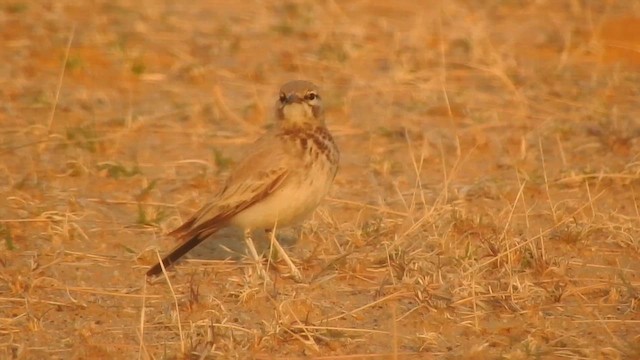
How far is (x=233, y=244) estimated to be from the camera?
725cm

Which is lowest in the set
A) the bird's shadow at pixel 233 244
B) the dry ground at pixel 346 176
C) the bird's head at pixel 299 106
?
the bird's shadow at pixel 233 244

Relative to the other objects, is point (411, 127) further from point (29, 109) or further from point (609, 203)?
point (29, 109)

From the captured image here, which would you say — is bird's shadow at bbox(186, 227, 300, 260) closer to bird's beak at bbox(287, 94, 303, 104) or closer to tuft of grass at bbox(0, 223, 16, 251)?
bird's beak at bbox(287, 94, 303, 104)

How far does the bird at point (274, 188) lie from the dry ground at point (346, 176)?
0.24m

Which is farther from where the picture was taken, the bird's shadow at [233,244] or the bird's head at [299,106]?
the bird's shadow at [233,244]

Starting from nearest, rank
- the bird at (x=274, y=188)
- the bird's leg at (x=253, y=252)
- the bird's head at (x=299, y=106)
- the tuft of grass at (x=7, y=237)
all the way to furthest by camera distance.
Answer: the bird's leg at (x=253, y=252), the bird at (x=274, y=188), the bird's head at (x=299, y=106), the tuft of grass at (x=7, y=237)

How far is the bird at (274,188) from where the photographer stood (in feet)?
20.9

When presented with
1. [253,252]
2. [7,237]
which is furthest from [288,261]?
[7,237]

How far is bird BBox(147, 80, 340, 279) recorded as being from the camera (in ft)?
20.9

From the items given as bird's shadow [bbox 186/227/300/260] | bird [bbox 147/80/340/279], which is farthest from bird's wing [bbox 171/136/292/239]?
bird's shadow [bbox 186/227/300/260]

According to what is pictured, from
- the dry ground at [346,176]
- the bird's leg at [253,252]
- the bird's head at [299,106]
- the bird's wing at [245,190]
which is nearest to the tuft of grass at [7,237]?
the dry ground at [346,176]

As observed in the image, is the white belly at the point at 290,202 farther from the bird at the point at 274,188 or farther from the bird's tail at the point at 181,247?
the bird's tail at the point at 181,247

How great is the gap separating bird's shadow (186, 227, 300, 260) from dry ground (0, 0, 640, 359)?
41 millimetres

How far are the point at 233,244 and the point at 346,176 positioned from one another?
1.17 m
